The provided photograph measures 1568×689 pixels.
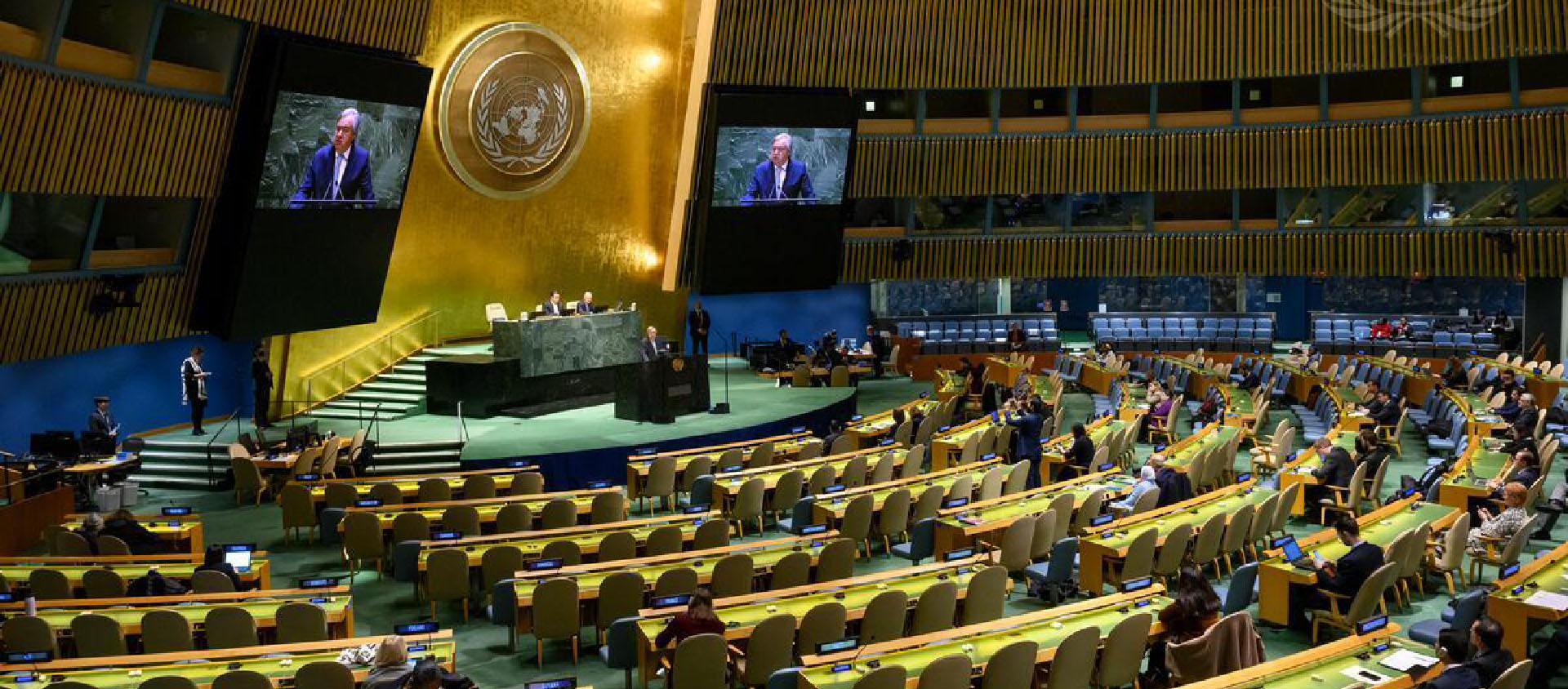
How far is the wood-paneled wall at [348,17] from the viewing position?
16.2 m

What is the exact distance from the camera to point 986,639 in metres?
8.20

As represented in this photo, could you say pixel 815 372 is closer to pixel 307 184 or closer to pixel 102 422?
pixel 307 184

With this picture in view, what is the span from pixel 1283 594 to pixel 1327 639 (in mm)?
510

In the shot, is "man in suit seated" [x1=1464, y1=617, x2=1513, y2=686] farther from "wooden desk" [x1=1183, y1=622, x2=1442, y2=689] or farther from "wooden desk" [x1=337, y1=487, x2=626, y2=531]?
"wooden desk" [x1=337, y1=487, x2=626, y2=531]

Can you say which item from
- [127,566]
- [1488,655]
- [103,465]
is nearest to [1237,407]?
[1488,655]

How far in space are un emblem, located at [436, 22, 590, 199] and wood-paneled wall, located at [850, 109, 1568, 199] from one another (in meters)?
6.45

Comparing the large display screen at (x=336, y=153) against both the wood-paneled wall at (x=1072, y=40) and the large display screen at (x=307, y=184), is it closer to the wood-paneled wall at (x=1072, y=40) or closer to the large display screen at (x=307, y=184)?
the large display screen at (x=307, y=184)

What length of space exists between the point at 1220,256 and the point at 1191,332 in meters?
2.52

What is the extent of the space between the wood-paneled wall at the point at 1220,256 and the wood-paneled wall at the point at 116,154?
13.5 m

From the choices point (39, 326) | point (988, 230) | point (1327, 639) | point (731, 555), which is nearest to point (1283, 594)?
point (1327, 639)

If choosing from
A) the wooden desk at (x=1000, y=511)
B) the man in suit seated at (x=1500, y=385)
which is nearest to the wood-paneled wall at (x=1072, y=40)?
the man in suit seated at (x=1500, y=385)

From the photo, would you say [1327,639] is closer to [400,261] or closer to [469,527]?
[469,527]

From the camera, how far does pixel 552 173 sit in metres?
24.5

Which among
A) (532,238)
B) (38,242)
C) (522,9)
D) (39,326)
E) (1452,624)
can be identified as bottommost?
(1452,624)
